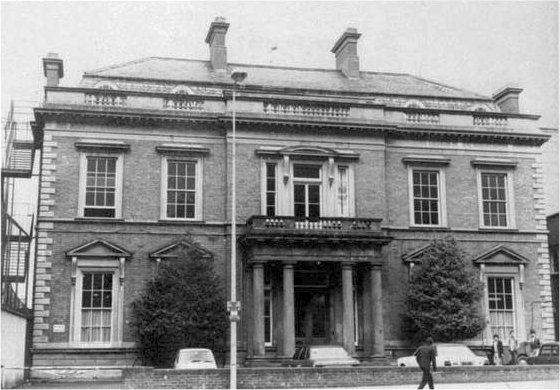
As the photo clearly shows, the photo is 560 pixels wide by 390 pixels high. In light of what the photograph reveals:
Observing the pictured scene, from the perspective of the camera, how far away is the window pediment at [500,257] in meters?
32.8

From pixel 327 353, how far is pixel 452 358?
4.86 metres

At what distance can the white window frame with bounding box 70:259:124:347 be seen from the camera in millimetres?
28891

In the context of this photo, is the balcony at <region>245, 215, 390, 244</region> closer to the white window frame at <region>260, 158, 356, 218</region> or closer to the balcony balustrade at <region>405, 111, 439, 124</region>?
the white window frame at <region>260, 158, 356, 218</region>

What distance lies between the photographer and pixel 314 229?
1162 inches

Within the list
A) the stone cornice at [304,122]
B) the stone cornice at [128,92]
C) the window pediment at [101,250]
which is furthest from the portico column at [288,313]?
the stone cornice at [128,92]

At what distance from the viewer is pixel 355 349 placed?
30.4 m

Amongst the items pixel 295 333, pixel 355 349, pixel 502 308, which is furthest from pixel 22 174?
pixel 502 308

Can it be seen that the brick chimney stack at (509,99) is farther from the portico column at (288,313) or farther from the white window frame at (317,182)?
the portico column at (288,313)

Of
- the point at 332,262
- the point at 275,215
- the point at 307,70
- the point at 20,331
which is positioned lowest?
the point at 20,331

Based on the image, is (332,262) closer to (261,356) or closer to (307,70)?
(261,356)

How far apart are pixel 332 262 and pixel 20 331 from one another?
11.7 m

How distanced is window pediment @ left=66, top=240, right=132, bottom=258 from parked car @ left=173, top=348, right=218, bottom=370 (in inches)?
206

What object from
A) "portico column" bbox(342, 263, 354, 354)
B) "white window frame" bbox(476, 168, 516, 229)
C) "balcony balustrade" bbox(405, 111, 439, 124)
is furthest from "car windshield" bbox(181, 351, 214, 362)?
"balcony balustrade" bbox(405, 111, 439, 124)

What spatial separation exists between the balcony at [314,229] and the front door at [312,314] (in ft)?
10.3
